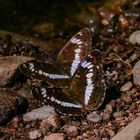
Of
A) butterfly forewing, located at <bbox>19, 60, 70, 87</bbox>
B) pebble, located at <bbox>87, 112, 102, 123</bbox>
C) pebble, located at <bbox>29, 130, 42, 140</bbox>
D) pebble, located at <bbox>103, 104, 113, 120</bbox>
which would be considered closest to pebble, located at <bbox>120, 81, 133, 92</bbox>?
pebble, located at <bbox>103, 104, 113, 120</bbox>

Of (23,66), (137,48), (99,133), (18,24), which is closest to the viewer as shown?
(99,133)

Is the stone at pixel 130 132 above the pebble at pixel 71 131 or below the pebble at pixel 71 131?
above

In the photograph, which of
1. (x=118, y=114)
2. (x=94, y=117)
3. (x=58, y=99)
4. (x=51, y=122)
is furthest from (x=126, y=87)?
(x=51, y=122)

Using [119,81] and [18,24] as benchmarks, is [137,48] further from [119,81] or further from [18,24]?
[18,24]

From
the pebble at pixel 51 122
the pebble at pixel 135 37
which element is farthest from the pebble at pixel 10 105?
the pebble at pixel 135 37

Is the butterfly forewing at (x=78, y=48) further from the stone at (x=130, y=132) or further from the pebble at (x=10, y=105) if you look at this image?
the stone at (x=130, y=132)

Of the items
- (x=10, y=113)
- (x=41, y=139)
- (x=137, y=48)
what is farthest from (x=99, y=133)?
(x=137, y=48)
